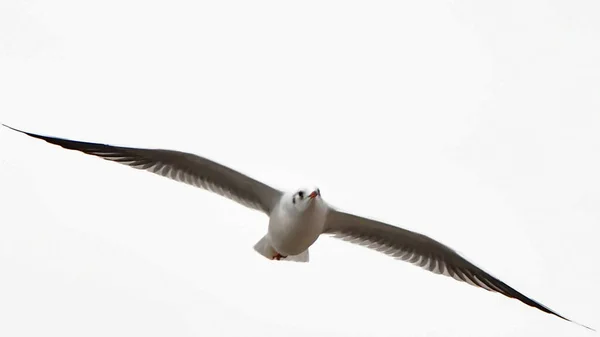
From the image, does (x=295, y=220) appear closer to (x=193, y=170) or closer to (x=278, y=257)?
(x=278, y=257)

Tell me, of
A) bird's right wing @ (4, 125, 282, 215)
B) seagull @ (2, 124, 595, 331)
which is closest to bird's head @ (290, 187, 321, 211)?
seagull @ (2, 124, 595, 331)

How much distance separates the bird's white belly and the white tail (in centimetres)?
13

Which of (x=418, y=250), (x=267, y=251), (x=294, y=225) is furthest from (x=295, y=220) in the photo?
(x=418, y=250)

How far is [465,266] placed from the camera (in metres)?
9.26

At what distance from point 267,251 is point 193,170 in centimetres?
93

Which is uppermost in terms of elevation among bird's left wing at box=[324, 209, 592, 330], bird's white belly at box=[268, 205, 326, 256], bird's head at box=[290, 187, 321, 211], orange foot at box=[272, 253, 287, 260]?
bird's left wing at box=[324, 209, 592, 330]

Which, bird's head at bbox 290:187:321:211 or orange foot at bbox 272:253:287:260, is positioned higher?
bird's head at bbox 290:187:321:211

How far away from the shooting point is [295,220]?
849cm

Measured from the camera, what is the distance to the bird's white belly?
852 cm

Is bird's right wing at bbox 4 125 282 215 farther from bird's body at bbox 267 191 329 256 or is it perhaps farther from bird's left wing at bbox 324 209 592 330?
bird's left wing at bbox 324 209 592 330

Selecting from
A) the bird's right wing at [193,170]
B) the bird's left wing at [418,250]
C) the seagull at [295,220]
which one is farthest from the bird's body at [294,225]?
the bird's left wing at [418,250]

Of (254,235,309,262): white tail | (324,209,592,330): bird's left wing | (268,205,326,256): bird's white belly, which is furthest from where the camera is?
(324,209,592,330): bird's left wing

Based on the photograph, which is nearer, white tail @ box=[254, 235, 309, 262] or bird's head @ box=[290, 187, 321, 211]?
bird's head @ box=[290, 187, 321, 211]

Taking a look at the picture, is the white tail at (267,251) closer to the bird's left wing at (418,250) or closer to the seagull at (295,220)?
the seagull at (295,220)
